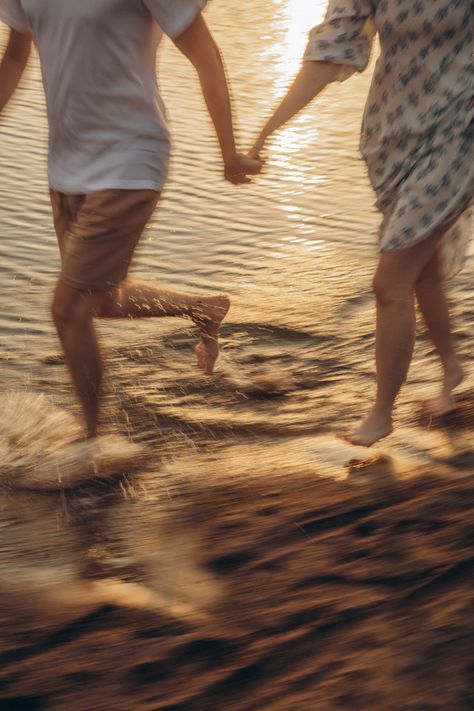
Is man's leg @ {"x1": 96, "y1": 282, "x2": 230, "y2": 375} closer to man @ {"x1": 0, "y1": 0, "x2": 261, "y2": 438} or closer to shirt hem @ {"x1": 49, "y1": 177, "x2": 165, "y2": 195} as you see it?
man @ {"x1": 0, "y1": 0, "x2": 261, "y2": 438}

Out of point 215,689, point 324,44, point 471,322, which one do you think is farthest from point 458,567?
point 471,322

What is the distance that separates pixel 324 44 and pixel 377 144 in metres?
0.31

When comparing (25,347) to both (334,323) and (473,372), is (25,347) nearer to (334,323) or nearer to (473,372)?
(334,323)

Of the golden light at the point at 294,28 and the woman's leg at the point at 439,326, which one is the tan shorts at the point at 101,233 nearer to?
the woman's leg at the point at 439,326

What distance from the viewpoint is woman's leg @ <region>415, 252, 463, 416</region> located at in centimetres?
371

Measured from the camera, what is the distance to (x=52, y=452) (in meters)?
3.64

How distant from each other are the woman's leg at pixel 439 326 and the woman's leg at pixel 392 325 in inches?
9.1

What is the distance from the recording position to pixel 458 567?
115 inches

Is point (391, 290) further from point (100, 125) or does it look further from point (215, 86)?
point (100, 125)

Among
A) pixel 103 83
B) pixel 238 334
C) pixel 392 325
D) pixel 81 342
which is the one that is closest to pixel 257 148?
pixel 103 83

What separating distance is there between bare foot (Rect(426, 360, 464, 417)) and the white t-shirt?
1.17 meters

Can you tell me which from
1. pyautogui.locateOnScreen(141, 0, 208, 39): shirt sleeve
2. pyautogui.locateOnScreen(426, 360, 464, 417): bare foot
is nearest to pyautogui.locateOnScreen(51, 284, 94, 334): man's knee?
pyautogui.locateOnScreen(141, 0, 208, 39): shirt sleeve

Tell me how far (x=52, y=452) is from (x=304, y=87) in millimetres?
1296

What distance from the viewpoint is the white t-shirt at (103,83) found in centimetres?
311
